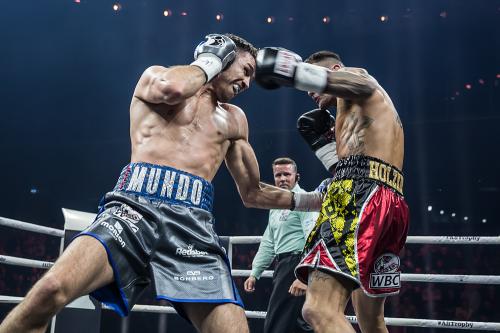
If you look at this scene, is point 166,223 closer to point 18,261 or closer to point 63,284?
point 63,284

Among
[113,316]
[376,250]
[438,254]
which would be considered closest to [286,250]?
[376,250]

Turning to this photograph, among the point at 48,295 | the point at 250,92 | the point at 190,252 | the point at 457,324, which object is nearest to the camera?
the point at 48,295

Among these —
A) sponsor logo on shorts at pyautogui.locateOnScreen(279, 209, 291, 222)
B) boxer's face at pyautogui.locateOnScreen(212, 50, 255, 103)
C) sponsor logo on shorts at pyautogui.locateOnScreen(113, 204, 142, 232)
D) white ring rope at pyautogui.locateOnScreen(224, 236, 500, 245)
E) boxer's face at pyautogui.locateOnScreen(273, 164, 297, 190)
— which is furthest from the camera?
boxer's face at pyautogui.locateOnScreen(273, 164, 297, 190)

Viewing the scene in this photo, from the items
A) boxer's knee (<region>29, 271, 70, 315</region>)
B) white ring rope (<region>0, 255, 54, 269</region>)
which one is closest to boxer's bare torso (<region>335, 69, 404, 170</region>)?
boxer's knee (<region>29, 271, 70, 315</region>)

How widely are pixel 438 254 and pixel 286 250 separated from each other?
4.78m

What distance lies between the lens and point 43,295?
150cm

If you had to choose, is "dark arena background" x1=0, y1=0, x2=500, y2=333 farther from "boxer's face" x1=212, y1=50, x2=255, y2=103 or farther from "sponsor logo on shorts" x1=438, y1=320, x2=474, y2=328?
"boxer's face" x1=212, y1=50, x2=255, y2=103

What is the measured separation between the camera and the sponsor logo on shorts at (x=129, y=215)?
5.83 feet

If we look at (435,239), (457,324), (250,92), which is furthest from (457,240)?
(250,92)

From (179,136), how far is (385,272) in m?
0.89

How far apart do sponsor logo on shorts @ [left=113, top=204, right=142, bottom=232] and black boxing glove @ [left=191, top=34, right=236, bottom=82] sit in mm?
540

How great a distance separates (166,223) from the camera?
183cm

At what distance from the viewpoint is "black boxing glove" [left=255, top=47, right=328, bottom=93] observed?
1.91 m

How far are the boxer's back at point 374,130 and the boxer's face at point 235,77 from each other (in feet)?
1.62
